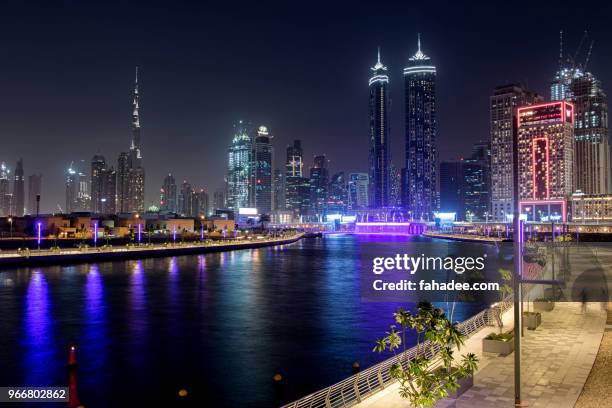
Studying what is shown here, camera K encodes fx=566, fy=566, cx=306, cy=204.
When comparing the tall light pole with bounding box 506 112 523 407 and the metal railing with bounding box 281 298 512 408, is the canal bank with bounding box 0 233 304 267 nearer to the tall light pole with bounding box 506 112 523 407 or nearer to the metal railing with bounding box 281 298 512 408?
the metal railing with bounding box 281 298 512 408

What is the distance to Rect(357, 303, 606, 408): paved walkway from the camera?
16859mm

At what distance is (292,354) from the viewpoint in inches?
1238

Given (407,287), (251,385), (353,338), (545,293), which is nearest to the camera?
(251,385)

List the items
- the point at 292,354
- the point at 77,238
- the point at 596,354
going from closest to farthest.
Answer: the point at 596,354
the point at 292,354
the point at 77,238

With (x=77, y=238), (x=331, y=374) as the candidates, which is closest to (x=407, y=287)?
(x=331, y=374)

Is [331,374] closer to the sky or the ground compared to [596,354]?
closer to the ground

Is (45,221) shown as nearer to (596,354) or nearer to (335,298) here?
(335,298)

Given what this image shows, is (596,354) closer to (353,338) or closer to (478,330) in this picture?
(478,330)

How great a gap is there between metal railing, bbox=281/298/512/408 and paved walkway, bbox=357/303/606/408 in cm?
44

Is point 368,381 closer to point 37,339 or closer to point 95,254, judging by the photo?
point 37,339

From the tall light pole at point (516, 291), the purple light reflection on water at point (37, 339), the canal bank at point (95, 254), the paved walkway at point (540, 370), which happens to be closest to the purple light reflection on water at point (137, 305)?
the purple light reflection on water at point (37, 339)

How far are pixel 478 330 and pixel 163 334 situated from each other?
20.2 metres

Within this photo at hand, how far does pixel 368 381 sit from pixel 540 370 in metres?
6.66

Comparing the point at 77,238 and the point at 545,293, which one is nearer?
the point at 545,293
